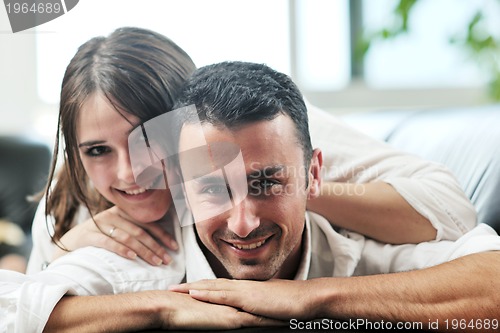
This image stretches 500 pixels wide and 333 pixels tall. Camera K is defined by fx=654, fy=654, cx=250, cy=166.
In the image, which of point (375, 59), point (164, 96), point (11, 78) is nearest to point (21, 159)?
point (11, 78)

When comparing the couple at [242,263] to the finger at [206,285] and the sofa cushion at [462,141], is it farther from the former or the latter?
the sofa cushion at [462,141]

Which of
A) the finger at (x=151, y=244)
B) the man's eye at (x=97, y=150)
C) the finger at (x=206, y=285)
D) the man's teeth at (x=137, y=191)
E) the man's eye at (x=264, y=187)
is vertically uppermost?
the man's eye at (x=97, y=150)

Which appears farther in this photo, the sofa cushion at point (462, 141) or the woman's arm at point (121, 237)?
the sofa cushion at point (462, 141)

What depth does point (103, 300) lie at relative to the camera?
63cm

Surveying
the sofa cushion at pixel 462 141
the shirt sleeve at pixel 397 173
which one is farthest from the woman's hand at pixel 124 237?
the sofa cushion at pixel 462 141

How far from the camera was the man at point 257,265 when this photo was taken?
0.62m

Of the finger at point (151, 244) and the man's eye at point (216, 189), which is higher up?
the man's eye at point (216, 189)

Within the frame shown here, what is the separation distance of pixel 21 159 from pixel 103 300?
24cm

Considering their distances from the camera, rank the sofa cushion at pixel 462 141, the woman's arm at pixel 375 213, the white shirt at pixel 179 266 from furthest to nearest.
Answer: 1. the sofa cushion at pixel 462 141
2. the woman's arm at pixel 375 213
3. the white shirt at pixel 179 266

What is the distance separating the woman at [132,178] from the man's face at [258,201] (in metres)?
0.06

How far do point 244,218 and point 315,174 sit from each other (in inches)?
4.3

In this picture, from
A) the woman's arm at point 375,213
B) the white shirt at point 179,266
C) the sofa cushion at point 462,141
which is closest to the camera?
the white shirt at point 179,266

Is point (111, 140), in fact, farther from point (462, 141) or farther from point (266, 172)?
point (462, 141)

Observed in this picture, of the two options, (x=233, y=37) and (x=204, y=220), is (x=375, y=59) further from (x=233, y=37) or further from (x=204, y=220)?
(x=204, y=220)
